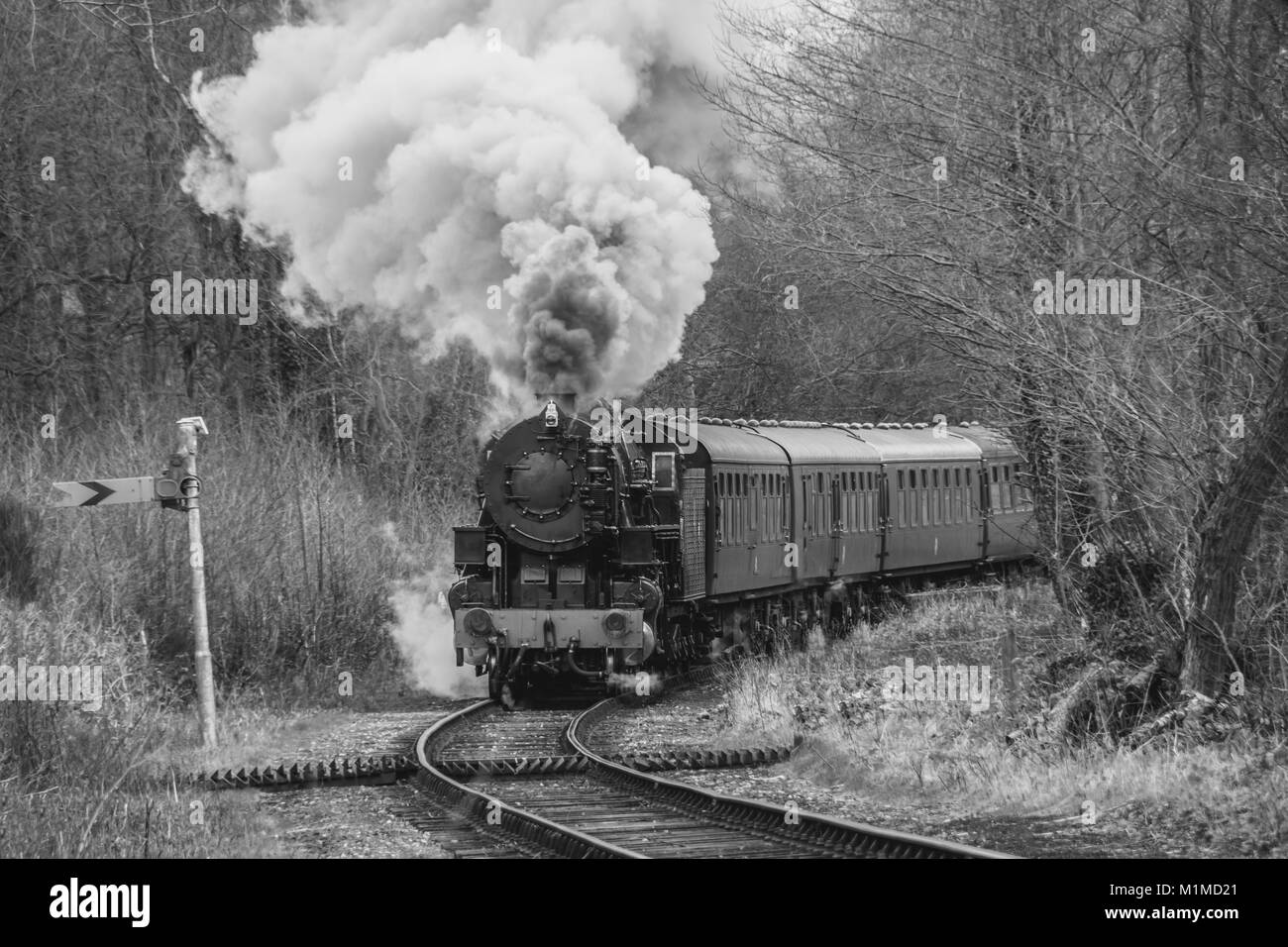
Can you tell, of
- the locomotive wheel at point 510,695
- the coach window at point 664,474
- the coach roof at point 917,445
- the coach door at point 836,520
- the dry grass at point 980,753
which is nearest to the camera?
the dry grass at point 980,753

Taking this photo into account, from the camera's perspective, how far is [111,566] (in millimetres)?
16281

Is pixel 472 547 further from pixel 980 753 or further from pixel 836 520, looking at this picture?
pixel 836 520

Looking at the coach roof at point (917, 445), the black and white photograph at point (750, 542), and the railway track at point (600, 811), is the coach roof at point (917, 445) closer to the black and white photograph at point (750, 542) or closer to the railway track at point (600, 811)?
the black and white photograph at point (750, 542)

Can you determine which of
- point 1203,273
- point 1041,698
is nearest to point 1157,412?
point 1203,273

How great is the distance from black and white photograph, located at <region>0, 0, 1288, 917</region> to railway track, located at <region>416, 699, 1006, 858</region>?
47mm

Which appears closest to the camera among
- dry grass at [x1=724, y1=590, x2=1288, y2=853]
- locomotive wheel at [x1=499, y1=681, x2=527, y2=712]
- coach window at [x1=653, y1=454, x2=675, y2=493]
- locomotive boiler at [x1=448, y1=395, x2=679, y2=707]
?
dry grass at [x1=724, y1=590, x2=1288, y2=853]

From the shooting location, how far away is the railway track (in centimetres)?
873

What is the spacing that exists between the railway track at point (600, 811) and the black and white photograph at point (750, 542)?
47 mm

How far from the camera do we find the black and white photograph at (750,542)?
9.55m

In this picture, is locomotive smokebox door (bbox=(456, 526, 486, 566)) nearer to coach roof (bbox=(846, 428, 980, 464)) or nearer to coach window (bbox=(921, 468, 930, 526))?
coach roof (bbox=(846, 428, 980, 464))

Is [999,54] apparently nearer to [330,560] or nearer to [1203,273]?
[1203,273]

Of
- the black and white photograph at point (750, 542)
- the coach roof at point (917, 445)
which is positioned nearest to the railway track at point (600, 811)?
the black and white photograph at point (750, 542)

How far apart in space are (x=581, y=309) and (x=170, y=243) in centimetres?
1345

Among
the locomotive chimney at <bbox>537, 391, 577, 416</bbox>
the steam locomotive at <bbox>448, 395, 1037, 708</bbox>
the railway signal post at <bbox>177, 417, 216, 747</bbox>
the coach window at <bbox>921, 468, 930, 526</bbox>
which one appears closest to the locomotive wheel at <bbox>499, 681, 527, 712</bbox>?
the steam locomotive at <bbox>448, 395, 1037, 708</bbox>
